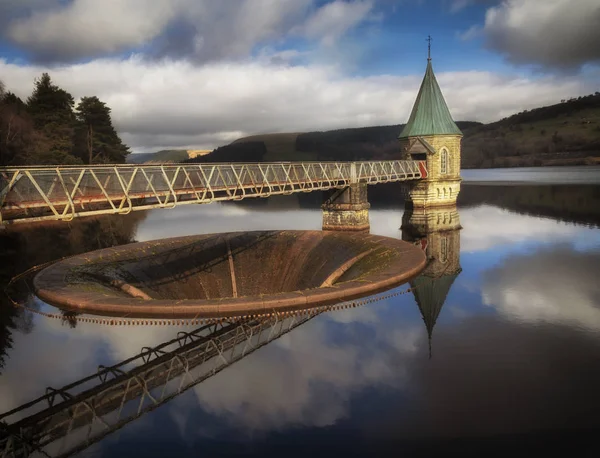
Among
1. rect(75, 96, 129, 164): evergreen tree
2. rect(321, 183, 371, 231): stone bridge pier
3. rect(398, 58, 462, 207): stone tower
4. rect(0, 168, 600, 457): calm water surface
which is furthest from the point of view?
rect(75, 96, 129, 164): evergreen tree

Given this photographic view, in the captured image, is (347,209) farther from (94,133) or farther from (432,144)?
(94,133)

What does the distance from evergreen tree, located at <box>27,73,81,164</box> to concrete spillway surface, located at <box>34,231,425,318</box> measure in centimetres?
3248

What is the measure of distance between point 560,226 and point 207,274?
36.3 m

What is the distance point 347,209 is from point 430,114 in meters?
22.0

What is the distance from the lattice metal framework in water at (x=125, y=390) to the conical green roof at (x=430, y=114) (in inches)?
1689

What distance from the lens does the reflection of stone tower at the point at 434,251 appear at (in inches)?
835

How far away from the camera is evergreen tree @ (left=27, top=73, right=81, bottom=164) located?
180 ft

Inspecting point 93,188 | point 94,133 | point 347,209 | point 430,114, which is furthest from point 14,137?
point 430,114

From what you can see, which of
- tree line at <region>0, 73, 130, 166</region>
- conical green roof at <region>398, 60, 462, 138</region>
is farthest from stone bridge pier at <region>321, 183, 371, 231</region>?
tree line at <region>0, 73, 130, 166</region>

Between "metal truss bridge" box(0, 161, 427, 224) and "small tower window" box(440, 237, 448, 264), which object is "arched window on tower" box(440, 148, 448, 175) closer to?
"small tower window" box(440, 237, 448, 264)

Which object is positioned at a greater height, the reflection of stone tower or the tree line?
the tree line

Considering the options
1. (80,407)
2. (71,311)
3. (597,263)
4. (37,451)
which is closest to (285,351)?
(80,407)

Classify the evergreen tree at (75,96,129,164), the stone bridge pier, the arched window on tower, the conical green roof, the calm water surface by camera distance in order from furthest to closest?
the evergreen tree at (75,96,129,164), the arched window on tower, the conical green roof, the stone bridge pier, the calm water surface

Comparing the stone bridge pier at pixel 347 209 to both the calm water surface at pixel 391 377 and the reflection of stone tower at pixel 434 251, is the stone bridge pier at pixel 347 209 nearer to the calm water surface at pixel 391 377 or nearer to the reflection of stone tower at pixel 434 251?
the reflection of stone tower at pixel 434 251
